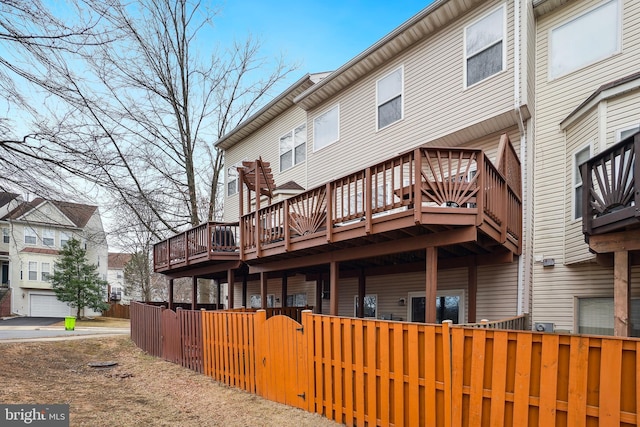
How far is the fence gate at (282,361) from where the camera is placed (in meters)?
6.82

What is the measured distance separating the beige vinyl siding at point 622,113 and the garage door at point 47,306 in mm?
39737

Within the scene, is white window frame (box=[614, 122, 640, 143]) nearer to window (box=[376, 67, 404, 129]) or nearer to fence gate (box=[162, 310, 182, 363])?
window (box=[376, 67, 404, 129])

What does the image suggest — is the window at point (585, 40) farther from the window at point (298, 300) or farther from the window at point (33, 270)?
the window at point (33, 270)

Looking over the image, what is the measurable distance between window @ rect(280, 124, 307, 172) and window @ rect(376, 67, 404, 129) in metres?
3.80

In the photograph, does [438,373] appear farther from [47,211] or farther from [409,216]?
[47,211]

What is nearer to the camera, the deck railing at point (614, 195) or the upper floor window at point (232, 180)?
the deck railing at point (614, 195)

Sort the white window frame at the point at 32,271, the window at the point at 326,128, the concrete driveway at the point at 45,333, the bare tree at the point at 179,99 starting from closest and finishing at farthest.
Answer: the window at the point at 326,128 < the concrete driveway at the point at 45,333 < the bare tree at the point at 179,99 < the white window frame at the point at 32,271

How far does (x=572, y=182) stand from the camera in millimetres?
8531

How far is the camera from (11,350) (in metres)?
11.4

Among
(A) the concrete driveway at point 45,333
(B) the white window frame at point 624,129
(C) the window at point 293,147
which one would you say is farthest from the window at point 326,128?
(A) the concrete driveway at point 45,333

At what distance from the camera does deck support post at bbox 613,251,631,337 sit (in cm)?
599

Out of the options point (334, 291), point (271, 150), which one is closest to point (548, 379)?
point (334, 291)

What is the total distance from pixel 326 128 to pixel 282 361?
8752 mm

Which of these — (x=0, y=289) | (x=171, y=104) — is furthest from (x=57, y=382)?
(x=0, y=289)
